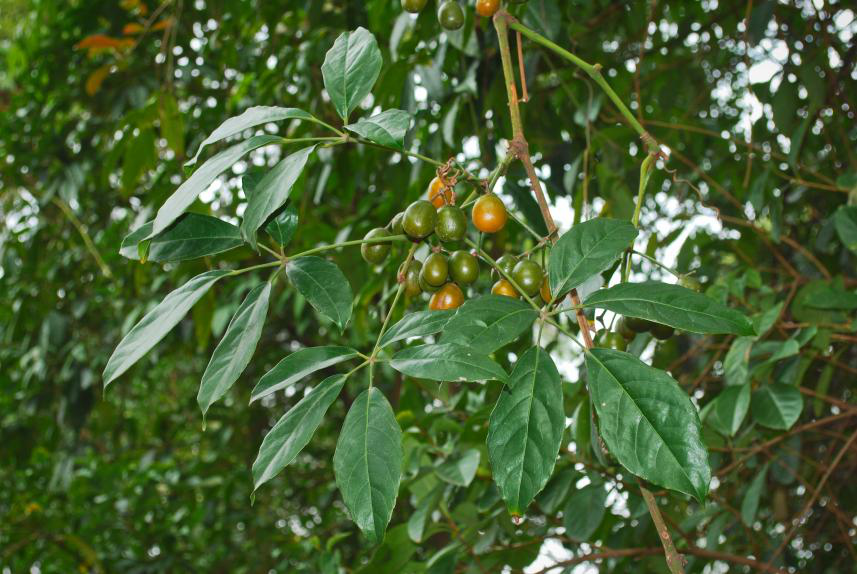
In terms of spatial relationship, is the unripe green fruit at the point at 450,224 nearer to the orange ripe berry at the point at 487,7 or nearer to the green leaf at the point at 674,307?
the green leaf at the point at 674,307

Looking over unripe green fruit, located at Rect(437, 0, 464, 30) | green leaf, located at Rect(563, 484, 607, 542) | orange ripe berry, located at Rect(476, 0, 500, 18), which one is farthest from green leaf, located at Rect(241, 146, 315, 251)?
green leaf, located at Rect(563, 484, 607, 542)

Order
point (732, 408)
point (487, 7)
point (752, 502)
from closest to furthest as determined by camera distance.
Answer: point (487, 7), point (732, 408), point (752, 502)

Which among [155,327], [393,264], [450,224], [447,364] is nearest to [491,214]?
[450,224]

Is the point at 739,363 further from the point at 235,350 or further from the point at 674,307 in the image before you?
the point at 235,350

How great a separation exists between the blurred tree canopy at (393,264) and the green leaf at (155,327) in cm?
30

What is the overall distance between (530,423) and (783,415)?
856mm

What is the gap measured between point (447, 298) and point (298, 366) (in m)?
0.21

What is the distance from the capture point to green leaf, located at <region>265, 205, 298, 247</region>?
861 millimetres

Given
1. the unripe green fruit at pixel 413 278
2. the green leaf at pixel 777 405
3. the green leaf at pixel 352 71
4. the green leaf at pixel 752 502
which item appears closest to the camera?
the green leaf at pixel 352 71

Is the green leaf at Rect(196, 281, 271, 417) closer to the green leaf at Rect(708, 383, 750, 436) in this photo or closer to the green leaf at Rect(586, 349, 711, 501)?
the green leaf at Rect(586, 349, 711, 501)

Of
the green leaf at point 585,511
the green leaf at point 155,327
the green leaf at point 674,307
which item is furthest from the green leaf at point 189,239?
the green leaf at point 585,511

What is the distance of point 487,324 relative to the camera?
678 millimetres

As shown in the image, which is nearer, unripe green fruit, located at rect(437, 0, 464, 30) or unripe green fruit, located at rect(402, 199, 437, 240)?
unripe green fruit, located at rect(402, 199, 437, 240)

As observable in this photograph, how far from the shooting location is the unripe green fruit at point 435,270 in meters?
0.86
